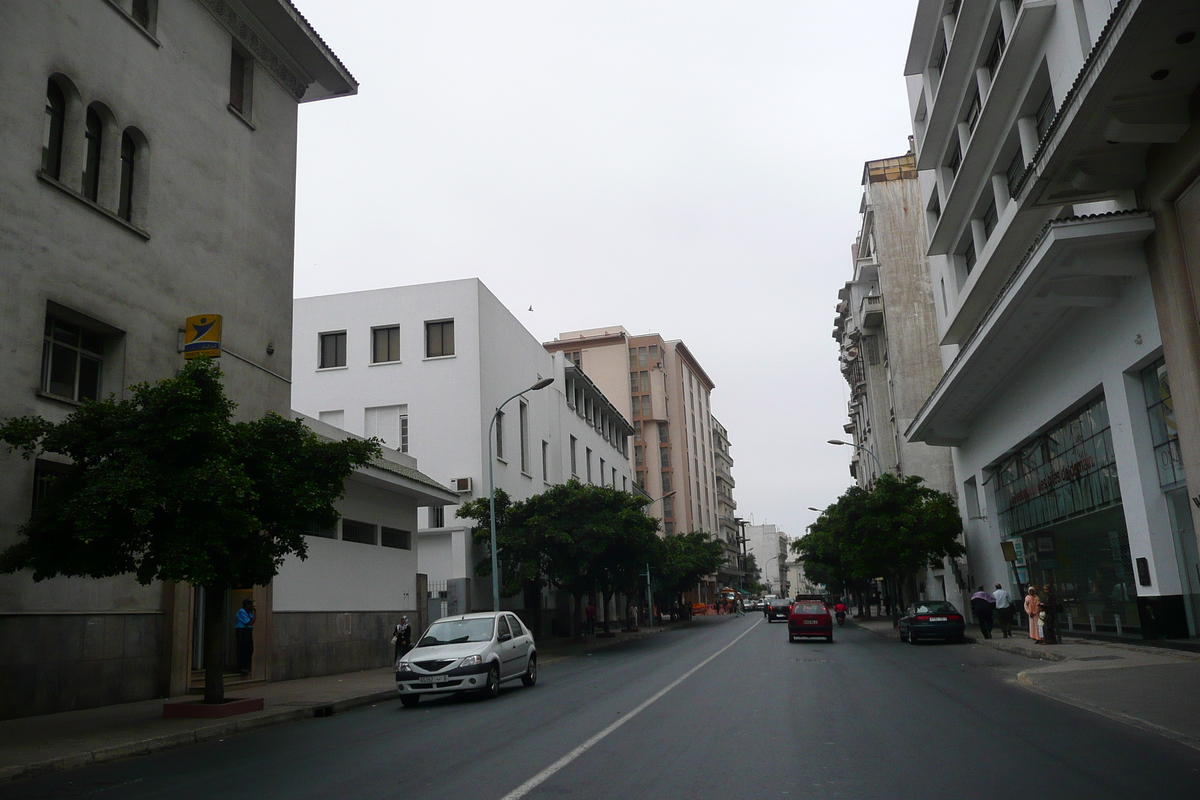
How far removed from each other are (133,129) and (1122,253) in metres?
19.4

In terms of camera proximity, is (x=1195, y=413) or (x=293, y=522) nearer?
(x=293, y=522)

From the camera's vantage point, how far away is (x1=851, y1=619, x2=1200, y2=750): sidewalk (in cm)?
1020

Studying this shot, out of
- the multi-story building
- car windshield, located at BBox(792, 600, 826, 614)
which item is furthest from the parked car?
the multi-story building

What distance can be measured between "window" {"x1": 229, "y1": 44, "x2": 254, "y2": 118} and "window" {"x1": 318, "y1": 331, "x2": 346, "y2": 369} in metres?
17.3

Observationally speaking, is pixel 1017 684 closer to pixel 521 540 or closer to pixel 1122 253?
pixel 1122 253

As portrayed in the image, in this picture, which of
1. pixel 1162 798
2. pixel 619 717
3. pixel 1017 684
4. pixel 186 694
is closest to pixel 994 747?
pixel 1162 798

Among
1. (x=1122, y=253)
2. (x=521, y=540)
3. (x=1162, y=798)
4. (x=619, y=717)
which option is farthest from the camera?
(x=521, y=540)

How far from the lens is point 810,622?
3116 cm

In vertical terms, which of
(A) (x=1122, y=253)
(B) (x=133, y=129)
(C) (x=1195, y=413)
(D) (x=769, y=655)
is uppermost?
(B) (x=133, y=129)

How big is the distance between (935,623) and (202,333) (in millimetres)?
21397

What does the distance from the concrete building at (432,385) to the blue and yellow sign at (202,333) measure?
18.5 m

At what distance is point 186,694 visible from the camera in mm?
17969

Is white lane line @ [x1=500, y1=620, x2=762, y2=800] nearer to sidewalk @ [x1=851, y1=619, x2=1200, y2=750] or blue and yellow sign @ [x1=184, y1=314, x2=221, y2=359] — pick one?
sidewalk @ [x1=851, y1=619, x2=1200, y2=750]

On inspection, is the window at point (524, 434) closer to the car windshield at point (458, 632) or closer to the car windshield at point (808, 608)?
the car windshield at point (808, 608)
